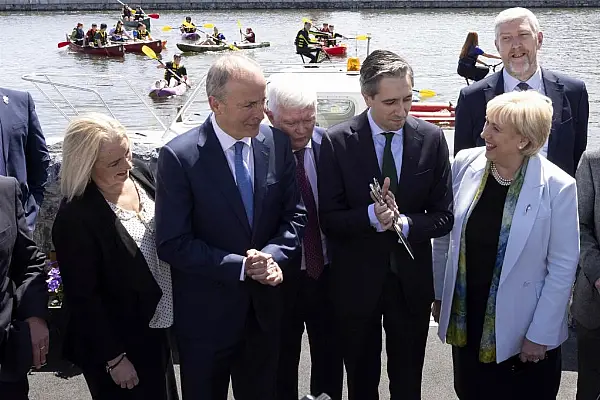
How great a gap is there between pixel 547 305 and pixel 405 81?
1.06 meters

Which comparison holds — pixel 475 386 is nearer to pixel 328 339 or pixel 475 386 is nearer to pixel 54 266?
pixel 328 339

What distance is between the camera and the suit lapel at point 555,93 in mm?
3412

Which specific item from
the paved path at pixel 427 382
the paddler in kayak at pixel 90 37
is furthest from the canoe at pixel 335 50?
the paved path at pixel 427 382

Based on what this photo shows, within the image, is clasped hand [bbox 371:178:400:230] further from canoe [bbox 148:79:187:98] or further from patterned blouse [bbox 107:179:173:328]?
canoe [bbox 148:79:187:98]

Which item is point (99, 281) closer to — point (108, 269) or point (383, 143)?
point (108, 269)

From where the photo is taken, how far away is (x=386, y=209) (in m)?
2.70

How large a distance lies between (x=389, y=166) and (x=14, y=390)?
1.75 meters

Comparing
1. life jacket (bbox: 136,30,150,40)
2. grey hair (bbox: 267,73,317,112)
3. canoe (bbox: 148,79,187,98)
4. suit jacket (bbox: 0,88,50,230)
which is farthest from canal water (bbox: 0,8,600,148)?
grey hair (bbox: 267,73,317,112)

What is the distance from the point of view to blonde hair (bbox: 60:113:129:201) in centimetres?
256

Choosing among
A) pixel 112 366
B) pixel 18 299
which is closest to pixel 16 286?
pixel 18 299

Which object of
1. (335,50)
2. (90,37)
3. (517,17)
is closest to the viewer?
(517,17)

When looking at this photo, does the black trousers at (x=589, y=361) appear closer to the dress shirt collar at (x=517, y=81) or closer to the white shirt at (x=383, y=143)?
the white shirt at (x=383, y=143)

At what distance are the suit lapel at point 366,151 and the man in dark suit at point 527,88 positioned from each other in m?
0.81

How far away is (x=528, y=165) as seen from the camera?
8.98 feet
